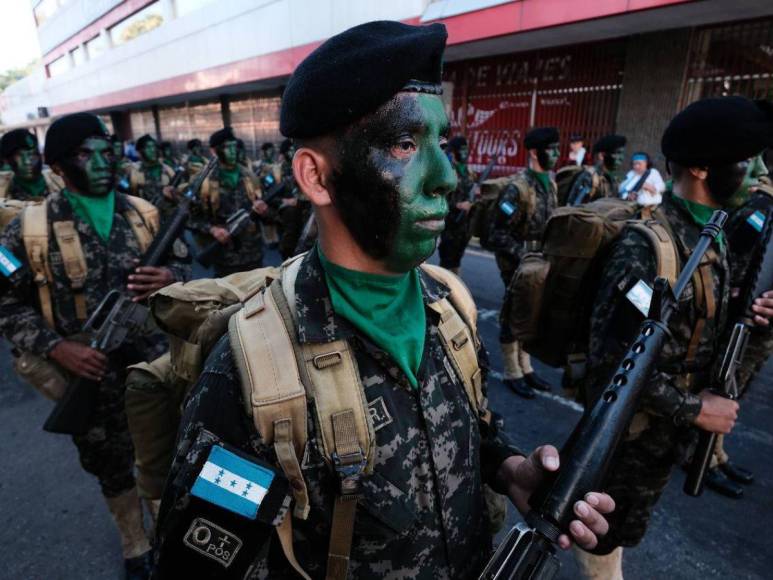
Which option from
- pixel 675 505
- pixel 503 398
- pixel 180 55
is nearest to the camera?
pixel 675 505

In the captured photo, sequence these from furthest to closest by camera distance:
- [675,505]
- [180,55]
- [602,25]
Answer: [180,55]
[602,25]
[675,505]

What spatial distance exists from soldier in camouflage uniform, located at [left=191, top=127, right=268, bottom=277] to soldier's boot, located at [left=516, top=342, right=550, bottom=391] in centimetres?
312

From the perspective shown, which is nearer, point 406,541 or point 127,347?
point 406,541

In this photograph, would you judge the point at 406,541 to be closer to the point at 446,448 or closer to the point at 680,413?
the point at 446,448

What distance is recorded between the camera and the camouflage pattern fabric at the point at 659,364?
6.34 feet

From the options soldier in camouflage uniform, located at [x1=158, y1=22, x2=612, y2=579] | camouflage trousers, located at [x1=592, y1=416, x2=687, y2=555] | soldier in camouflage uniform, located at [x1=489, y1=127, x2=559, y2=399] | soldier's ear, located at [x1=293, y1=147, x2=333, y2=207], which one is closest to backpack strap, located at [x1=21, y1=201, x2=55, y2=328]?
soldier in camouflage uniform, located at [x1=158, y1=22, x2=612, y2=579]

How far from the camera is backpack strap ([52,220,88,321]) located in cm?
250

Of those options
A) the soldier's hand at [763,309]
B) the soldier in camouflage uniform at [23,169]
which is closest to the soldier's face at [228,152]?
the soldier in camouflage uniform at [23,169]

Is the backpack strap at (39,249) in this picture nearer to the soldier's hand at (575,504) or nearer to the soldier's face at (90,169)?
the soldier's face at (90,169)

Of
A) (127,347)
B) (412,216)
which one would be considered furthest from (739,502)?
(127,347)

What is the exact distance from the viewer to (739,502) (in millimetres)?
2986

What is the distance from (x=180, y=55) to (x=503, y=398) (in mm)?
21594

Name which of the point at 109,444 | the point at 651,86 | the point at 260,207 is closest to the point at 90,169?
the point at 109,444

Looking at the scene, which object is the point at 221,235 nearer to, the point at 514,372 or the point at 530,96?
the point at 514,372
